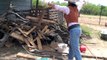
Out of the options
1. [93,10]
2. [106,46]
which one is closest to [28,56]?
[106,46]

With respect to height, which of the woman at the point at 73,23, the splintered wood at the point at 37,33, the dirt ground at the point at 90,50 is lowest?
the dirt ground at the point at 90,50

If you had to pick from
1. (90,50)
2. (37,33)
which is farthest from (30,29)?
(90,50)

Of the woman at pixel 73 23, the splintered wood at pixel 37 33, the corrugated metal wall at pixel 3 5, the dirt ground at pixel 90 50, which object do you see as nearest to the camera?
the woman at pixel 73 23

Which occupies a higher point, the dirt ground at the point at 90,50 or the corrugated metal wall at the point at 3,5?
the corrugated metal wall at the point at 3,5

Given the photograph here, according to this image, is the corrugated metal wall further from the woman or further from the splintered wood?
the woman

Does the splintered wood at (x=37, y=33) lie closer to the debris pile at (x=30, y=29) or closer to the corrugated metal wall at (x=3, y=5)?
the debris pile at (x=30, y=29)

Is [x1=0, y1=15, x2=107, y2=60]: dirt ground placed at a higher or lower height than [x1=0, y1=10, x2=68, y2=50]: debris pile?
lower

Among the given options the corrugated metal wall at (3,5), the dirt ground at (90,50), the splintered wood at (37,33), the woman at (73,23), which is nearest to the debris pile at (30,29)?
the splintered wood at (37,33)

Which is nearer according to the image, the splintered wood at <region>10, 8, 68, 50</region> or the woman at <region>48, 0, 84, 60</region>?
the woman at <region>48, 0, 84, 60</region>

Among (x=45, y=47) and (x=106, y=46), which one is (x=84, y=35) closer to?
(x=106, y=46)

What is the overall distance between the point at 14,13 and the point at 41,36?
1452 millimetres

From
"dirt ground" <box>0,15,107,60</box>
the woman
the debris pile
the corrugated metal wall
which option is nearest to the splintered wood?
Result: the debris pile

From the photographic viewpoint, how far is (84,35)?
15.2m

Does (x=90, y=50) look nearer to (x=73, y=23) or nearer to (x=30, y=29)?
(x=30, y=29)
